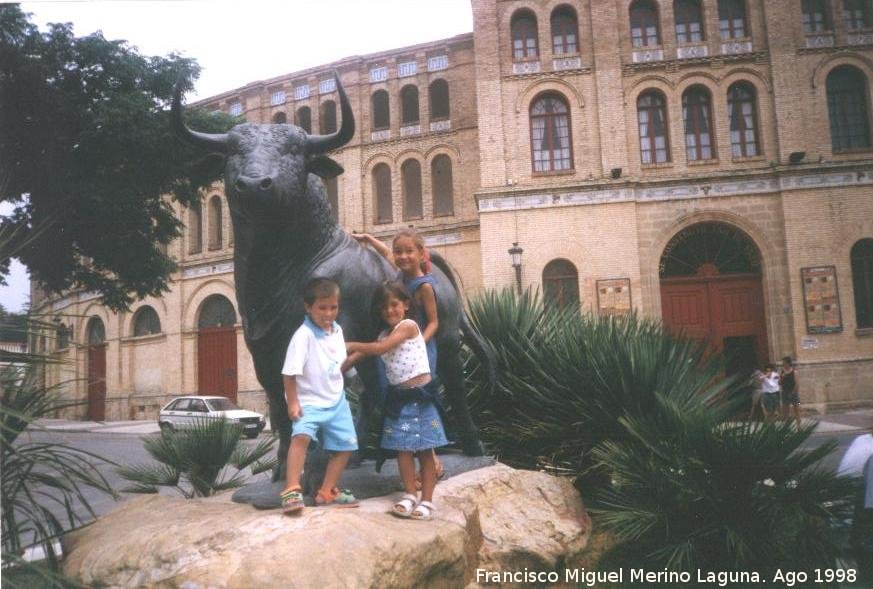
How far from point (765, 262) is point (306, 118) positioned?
13.1 metres

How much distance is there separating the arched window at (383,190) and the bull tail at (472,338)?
16858mm

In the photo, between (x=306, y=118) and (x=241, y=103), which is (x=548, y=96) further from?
(x=241, y=103)

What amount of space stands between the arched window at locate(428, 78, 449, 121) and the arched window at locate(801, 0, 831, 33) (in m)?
10.1

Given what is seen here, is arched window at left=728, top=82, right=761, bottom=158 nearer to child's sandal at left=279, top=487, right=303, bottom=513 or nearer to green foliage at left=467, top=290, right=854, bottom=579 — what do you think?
green foliage at left=467, top=290, right=854, bottom=579

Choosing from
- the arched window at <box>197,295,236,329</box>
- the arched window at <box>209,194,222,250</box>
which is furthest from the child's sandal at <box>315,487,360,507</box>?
the arched window at <box>197,295,236,329</box>

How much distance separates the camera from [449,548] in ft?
8.66

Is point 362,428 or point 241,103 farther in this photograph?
point 241,103

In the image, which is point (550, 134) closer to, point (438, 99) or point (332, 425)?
point (438, 99)

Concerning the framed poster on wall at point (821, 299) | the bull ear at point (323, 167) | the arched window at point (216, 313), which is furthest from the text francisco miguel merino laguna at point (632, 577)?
the arched window at point (216, 313)

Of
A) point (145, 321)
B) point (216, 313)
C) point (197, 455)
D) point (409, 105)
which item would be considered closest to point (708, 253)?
point (409, 105)

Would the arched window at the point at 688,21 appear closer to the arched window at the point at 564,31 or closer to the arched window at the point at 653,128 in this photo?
the arched window at the point at 653,128

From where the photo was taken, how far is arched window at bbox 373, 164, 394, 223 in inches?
815

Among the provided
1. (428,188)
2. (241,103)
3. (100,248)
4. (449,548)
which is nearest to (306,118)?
(241,103)

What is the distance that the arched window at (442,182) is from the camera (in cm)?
2061
